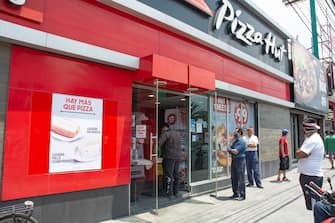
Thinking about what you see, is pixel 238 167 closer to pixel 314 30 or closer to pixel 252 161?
pixel 252 161

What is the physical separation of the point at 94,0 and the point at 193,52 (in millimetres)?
3051

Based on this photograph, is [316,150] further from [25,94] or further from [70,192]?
[25,94]

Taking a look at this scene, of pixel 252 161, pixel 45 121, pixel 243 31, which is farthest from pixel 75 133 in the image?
pixel 243 31

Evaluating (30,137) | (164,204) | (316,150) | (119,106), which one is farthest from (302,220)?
(30,137)

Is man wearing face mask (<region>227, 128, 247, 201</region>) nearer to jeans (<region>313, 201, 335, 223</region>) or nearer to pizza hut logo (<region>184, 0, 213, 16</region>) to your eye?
pizza hut logo (<region>184, 0, 213, 16</region>)

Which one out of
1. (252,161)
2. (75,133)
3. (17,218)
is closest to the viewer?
(17,218)

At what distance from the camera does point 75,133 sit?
481 centimetres

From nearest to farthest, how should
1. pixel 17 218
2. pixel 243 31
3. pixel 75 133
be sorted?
1. pixel 17 218
2. pixel 75 133
3. pixel 243 31

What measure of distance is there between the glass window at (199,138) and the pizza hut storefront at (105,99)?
0.03 m

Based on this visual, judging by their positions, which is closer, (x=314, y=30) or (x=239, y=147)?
(x=239, y=147)

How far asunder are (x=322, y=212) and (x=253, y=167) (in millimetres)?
5661

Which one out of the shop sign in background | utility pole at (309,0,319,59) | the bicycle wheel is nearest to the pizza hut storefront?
the bicycle wheel

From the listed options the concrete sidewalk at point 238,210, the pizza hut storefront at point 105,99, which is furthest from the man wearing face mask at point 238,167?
the pizza hut storefront at point 105,99

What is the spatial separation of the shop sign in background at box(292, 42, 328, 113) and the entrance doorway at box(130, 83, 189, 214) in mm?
7421
